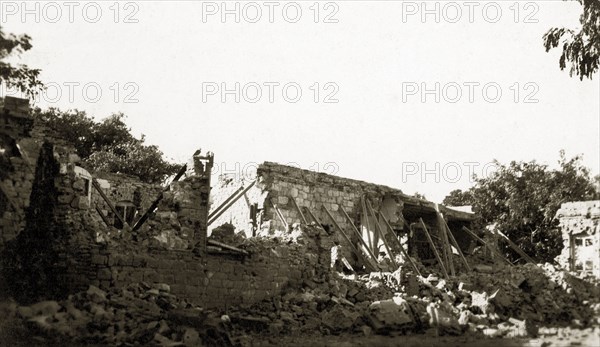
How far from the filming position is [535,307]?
13531mm

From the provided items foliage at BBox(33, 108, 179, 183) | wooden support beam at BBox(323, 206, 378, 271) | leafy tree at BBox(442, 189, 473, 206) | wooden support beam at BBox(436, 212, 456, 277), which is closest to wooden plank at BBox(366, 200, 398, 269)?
wooden support beam at BBox(323, 206, 378, 271)

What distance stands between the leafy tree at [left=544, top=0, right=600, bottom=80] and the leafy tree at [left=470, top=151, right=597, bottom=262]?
8544 mm

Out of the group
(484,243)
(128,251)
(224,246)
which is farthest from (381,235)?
(128,251)

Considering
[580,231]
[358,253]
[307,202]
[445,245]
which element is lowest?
[358,253]

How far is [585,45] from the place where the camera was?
13070 mm

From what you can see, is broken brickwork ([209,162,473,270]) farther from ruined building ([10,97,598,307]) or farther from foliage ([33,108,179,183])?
foliage ([33,108,179,183])

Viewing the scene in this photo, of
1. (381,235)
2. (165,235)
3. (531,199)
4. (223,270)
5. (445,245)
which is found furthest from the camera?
(531,199)

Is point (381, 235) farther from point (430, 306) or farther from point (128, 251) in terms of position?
point (128, 251)

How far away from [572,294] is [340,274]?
5.25 meters

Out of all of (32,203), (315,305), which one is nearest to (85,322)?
(32,203)

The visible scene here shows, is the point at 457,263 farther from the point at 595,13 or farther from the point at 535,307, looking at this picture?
the point at 595,13

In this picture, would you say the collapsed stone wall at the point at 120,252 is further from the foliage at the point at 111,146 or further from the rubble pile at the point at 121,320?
the foliage at the point at 111,146

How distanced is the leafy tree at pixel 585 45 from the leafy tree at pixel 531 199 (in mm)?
8544

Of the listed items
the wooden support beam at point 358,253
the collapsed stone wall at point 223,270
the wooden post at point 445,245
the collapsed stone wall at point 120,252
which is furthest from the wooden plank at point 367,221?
the collapsed stone wall at point 120,252
